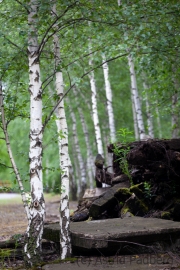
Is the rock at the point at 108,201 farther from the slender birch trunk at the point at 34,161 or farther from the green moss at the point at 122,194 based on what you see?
the slender birch trunk at the point at 34,161

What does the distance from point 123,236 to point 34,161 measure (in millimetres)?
1824

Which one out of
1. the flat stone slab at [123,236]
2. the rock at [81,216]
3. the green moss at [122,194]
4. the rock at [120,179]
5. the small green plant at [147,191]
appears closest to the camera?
the flat stone slab at [123,236]

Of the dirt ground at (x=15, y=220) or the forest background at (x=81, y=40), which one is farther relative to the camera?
the dirt ground at (x=15, y=220)

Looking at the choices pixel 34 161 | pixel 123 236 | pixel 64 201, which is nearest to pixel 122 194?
pixel 64 201

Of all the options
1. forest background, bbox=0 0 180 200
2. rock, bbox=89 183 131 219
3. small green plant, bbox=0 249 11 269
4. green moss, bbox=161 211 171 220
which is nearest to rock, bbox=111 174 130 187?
rock, bbox=89 183 131 219

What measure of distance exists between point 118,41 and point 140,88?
76.1 ft

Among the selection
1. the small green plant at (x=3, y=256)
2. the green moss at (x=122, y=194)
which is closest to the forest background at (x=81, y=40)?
the small green plant at (x=3, y=256)

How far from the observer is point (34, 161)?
686 cm

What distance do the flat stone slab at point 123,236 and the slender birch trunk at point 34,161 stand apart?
0.69 m

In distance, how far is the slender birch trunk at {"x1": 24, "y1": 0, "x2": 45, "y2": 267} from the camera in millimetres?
6676

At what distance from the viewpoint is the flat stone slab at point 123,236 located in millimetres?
6633

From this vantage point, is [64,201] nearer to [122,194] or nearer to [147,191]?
[122,194]

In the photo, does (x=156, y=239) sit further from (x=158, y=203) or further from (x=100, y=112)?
(x=100, y=112)

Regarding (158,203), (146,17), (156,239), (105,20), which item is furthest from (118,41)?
(156,239)
